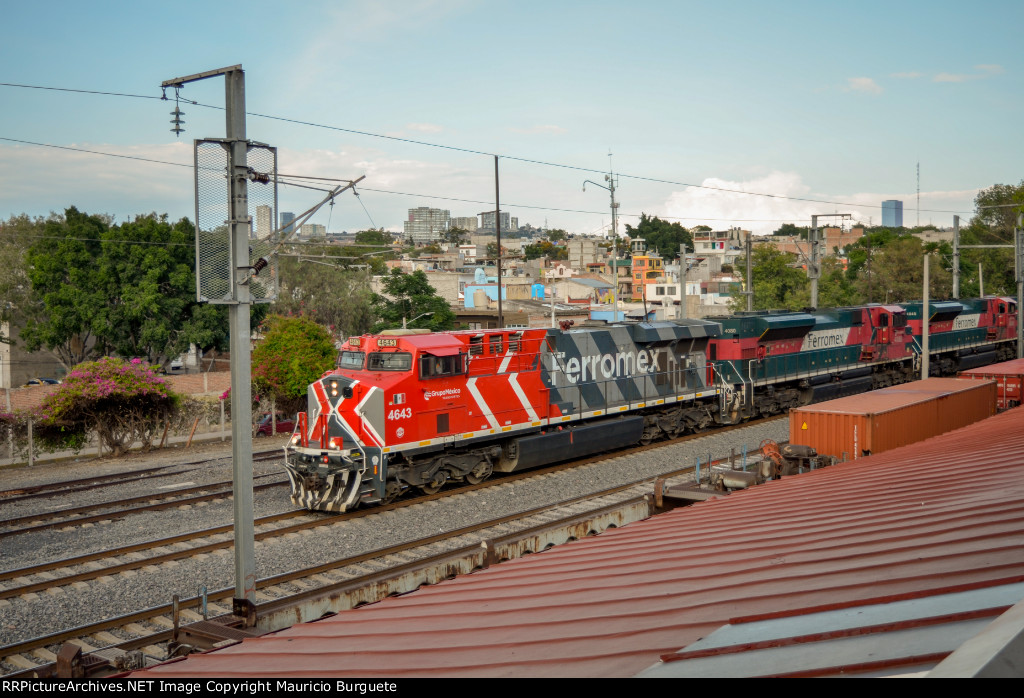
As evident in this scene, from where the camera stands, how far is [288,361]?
28.1 m

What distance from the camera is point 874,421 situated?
1658 centimetres

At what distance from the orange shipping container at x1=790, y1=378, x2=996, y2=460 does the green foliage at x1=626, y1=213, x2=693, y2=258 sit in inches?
4980

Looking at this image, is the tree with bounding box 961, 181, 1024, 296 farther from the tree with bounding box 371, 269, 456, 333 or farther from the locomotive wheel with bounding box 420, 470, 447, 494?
the locomotive wheel with bounding box 420, 470, 447, 494

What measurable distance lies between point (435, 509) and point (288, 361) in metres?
13.1

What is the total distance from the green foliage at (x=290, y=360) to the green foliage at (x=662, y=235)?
12229 cm

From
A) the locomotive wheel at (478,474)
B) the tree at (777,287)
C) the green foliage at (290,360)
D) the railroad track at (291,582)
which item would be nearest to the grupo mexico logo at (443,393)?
the locomotive wheel at (478,474)

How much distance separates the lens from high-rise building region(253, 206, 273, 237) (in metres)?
10.4

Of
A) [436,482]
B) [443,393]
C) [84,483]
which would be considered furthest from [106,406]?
[443,393]

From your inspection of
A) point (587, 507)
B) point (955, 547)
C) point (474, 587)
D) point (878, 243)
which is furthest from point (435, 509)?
point (878, 243)

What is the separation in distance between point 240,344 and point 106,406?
17114mm

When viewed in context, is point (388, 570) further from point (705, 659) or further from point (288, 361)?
point (288, 361)

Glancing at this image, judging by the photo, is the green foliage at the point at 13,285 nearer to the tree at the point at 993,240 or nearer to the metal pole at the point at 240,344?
the metal pole at the point at 240,344

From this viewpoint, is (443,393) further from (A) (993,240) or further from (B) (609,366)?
(A) (993,240)

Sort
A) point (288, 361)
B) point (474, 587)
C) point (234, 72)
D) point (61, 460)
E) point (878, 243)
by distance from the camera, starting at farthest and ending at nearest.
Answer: point (878, 243), point (288, 361), point (61, 460), point (234, 72), point (474, 587)
